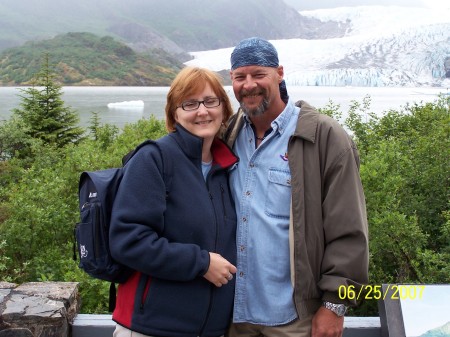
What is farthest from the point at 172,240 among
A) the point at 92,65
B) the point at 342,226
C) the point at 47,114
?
the point at 92,65

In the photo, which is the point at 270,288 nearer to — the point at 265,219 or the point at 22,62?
the point at 265,219

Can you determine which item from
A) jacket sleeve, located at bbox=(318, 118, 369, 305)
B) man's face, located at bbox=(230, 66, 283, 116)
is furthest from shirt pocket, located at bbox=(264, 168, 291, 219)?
man's face, located at bbox=(230, 66, 283, 116)

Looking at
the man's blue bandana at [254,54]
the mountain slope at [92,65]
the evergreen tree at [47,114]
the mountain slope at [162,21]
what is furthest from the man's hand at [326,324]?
the mountain slope at [162,21]

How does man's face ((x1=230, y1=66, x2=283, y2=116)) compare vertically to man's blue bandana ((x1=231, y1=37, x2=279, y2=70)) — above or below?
below

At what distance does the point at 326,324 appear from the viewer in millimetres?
1984

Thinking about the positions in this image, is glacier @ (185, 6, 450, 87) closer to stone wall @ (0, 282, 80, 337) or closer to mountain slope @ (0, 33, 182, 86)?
mountain slope @ (0, 33, 182, 86)

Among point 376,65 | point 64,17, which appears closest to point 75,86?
point 376,65

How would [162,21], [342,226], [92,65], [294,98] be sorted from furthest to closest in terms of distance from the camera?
[162,21]
[92,65]
[294,98]
[342,226]

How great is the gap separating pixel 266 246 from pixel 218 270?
24 centimetres

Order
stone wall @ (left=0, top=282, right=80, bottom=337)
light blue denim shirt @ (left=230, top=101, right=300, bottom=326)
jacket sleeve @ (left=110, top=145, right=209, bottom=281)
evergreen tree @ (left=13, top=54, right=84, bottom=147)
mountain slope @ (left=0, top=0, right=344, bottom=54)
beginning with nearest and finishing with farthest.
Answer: jacket sleeve @ (left=110, top=145, right=209, bottom=281) → light blue denim shirt @ (left=230, top=101, right=300, bottom=326) → stone wall @ (left=0, top=282, right=80, bottom=337) → evergreen tree @ (left=13, top=54, right=84, bottom=147) → mountain slope @ (left=0, top=0, right=344, bottom=54)

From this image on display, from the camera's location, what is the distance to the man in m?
1.95

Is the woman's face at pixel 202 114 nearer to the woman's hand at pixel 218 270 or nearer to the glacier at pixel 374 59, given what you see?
the woman's hand at pixel 218 270

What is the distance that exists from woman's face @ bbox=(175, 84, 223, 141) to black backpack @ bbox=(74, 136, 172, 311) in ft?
0.50

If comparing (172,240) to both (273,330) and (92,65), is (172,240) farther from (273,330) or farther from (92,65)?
(92,65)
